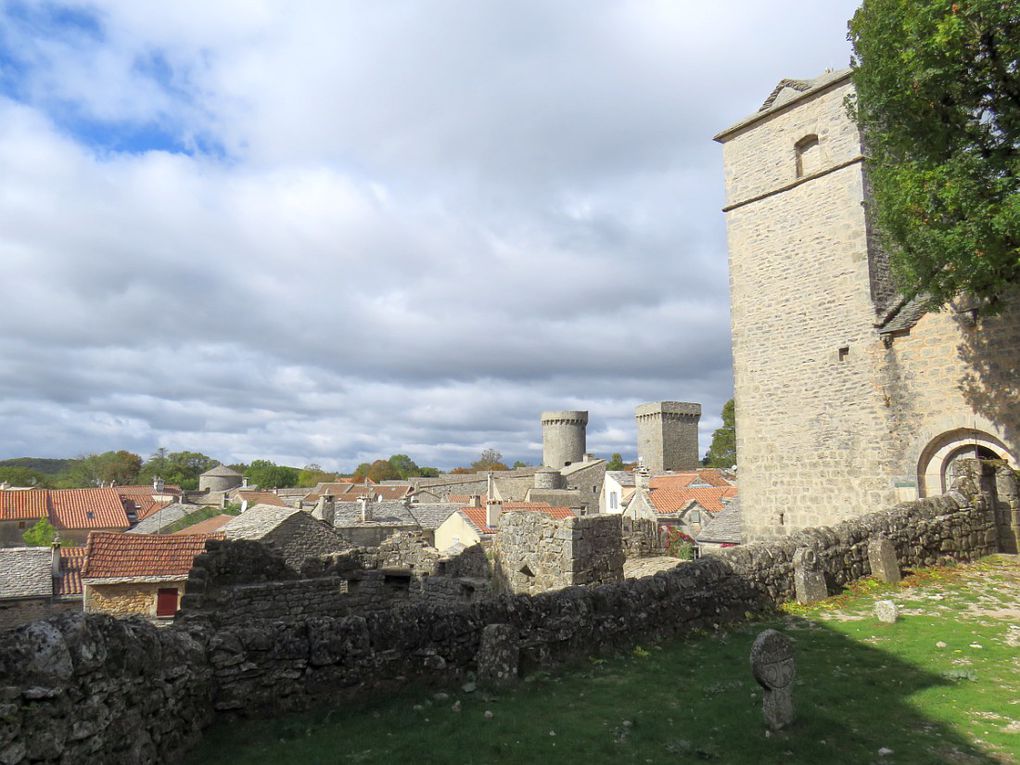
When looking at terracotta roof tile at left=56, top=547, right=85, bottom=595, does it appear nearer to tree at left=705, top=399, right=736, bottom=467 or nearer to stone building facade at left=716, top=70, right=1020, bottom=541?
stone building facade at left=716, top=70, right=1020, bottom=541

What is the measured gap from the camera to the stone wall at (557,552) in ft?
40.7

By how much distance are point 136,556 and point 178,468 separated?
11798 cm

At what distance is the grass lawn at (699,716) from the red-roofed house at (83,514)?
1991 inches

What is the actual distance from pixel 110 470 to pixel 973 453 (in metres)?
128

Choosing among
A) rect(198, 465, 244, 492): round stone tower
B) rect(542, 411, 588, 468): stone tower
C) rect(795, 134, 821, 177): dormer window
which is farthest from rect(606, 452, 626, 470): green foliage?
rect(795, 134, 821, 177): dormer window

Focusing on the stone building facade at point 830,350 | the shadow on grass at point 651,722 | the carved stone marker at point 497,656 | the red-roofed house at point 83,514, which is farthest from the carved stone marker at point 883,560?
the red-roofed house at point 83,514

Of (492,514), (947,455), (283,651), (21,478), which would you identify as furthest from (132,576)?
(21,478)

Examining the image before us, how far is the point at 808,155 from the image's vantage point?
19.6 meters

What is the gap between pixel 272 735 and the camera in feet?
18.5

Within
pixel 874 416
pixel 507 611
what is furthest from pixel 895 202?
pixel 507 611

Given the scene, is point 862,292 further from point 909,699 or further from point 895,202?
point 909,699

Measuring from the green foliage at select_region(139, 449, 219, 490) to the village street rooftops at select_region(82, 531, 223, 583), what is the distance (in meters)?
106

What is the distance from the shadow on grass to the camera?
17.5 ft

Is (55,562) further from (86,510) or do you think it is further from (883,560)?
(883,560)
